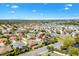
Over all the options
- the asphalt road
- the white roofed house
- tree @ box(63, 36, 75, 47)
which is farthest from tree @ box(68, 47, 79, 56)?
the white roofed house

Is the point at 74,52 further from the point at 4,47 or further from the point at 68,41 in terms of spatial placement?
the point at 4,47

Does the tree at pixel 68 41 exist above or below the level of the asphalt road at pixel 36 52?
above

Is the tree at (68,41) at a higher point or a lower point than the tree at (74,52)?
higher

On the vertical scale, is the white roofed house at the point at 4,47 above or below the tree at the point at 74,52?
above

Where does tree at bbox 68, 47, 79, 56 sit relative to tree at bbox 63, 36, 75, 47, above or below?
below

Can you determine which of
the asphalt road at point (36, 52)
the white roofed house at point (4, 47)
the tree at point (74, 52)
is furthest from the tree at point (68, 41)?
the white roofed house at point (4, 47)

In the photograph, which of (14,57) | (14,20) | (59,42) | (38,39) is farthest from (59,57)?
(14,20)

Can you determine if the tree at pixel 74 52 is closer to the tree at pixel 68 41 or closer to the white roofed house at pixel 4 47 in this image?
the tree at pixel 68 41

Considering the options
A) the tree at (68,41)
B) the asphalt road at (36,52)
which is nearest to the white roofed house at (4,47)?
the asphalt road at (36,52)

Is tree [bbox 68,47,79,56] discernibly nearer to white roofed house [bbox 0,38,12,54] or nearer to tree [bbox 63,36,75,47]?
tree [bbox 63,36,75,47]

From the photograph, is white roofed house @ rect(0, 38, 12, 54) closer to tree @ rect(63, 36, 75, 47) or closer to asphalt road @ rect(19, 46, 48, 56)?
asphalt road @ rect(19, 46, 48, 56)

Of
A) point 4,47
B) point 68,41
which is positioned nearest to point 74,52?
point 68,41

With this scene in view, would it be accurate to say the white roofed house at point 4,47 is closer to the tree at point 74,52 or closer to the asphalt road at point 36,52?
the asphalt road at point 36,52
